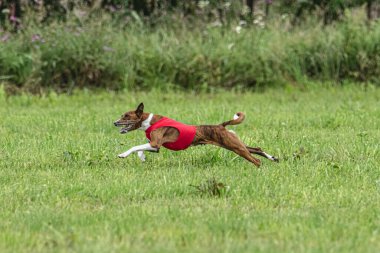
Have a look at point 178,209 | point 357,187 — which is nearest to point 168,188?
point 178,209

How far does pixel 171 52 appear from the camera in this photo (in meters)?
14.4

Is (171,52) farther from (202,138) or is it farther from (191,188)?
(191,188)

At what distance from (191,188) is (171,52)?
→ 820cm

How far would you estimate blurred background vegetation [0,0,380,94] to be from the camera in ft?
46.0

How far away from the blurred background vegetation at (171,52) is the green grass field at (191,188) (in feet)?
9.07

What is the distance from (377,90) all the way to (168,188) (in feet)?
26.9

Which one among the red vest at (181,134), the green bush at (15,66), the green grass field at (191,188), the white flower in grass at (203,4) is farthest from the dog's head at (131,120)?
the white flower in grass at (203,4)

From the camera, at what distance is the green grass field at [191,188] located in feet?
16.3

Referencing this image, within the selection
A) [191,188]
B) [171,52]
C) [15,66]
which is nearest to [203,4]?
[171,52]

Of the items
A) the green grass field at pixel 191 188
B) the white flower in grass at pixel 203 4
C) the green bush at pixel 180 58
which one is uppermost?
the green grass field at pixel 191 188

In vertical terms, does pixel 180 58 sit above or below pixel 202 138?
below

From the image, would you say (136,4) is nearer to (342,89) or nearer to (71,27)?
(71,27)

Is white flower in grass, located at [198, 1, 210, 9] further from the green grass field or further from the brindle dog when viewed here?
the brindle dog

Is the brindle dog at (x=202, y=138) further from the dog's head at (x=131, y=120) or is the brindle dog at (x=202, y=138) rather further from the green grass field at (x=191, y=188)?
A: the green grass field at (x=191, y=188)
